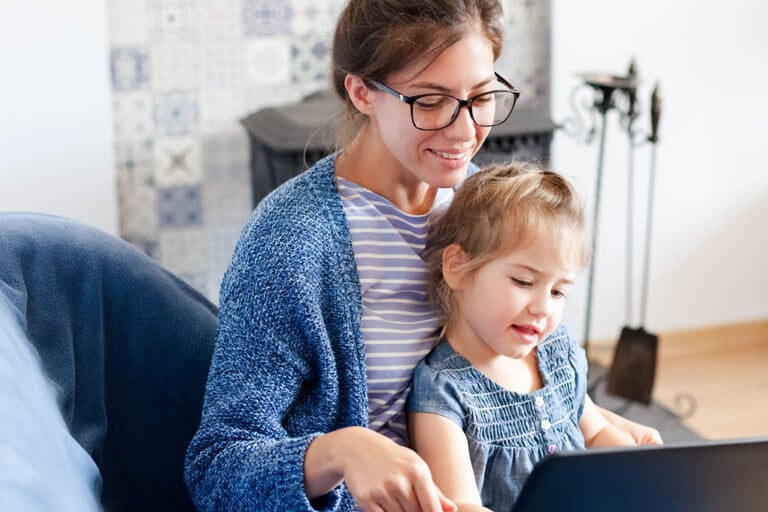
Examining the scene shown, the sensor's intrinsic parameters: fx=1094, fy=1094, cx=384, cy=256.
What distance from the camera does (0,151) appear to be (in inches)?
102

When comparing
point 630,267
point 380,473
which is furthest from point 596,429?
point 630,267

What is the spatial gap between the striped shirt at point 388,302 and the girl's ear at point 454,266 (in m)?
0.04

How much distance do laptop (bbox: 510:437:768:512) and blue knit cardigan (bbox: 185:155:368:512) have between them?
1.16 feet

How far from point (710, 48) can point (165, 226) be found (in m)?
1.68

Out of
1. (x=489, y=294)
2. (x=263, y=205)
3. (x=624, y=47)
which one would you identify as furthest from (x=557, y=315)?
(x=624, y=47)

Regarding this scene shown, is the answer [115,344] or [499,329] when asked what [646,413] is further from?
[115,344]

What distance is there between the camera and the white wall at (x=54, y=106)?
8.48 ft

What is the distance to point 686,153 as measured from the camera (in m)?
3.32

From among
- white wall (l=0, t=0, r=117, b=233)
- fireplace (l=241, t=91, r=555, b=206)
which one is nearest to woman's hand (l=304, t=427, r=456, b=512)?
fireplace (l=241, t=91, r=555, b=206)

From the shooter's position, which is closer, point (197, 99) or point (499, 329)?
point (499, 329)

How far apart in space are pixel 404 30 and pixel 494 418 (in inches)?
18.8

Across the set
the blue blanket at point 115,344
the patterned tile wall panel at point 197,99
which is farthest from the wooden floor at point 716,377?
the blue blanket at point 115,344

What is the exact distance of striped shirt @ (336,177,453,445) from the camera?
1.34 meters

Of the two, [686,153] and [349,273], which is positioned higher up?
[349,273]
